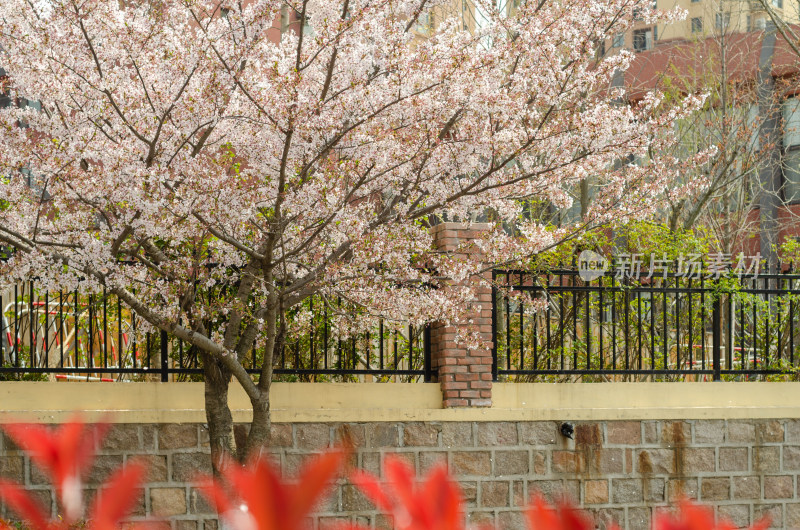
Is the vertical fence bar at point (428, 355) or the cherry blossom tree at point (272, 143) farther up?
the cherry blossom tree at point (272, 143)

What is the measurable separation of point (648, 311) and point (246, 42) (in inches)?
227

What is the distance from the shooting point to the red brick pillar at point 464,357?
28.0 feet

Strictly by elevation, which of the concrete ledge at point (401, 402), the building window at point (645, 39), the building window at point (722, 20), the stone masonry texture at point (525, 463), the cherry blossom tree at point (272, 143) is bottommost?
the stone masonry texture at point (525, 463)

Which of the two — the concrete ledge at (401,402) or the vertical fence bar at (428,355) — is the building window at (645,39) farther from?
the vertical fence bar at (428,355)

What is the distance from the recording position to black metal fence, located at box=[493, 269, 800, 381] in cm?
920

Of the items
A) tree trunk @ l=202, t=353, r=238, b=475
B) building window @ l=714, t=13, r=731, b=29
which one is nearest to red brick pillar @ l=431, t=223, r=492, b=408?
tree trunk @ l=202, t=353, r=238, b=475

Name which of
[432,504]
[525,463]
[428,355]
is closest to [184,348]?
[428,355]

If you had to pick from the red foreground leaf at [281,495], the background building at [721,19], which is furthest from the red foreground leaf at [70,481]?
the background building at [721,19]

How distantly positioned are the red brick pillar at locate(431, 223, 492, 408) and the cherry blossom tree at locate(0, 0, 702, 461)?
75 centimetres

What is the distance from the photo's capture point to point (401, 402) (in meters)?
8.50

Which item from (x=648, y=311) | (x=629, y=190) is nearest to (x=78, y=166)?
(x=629, y=190)

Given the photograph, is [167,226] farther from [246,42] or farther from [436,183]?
[436,183]

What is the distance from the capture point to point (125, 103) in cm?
641

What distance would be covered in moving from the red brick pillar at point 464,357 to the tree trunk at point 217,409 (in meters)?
2.11
